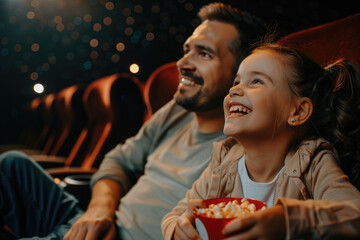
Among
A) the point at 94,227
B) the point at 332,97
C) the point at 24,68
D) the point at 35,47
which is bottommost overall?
the point at 24,68

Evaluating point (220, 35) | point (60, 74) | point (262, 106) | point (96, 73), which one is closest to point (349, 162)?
point (262, 106)

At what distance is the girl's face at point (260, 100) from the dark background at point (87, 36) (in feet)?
3.00

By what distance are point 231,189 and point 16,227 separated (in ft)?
2.30

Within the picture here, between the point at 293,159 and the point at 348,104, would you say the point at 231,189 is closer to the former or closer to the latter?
the point at 293,159

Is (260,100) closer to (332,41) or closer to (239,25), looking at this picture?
(332,41)

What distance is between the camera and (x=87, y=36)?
481 cm

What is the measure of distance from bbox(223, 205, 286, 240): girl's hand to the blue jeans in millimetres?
692

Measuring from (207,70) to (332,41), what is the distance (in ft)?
1.22

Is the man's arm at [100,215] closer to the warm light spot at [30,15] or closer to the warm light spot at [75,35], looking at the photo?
the warm light spot at [75,35]

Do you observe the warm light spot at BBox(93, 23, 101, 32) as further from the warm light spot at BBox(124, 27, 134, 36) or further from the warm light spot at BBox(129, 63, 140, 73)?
the warm light spot at BBox(124, 27, 134, 36)

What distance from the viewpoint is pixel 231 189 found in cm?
66

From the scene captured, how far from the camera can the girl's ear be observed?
0.62m

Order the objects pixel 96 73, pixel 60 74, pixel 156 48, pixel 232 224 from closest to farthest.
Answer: pixel 232 224 < pixel 156 48 < pixel 96 73 < pixel 60 74

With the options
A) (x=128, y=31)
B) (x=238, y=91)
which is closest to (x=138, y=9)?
(x=128, y=31)
